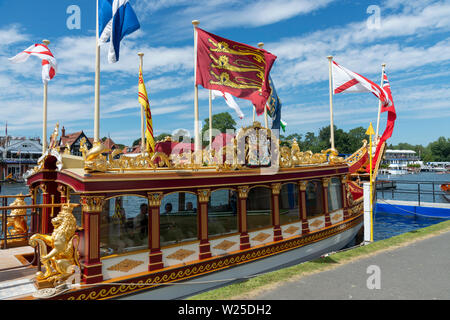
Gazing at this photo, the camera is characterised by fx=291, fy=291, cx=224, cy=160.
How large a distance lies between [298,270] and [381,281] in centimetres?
184

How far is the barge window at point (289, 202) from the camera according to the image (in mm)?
10086

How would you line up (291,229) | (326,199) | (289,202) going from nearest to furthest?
1. (291,229)
2. (289,202)
3. (326,199)

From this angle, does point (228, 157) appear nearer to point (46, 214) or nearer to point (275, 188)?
point (275, 188)

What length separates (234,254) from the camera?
7957 mm

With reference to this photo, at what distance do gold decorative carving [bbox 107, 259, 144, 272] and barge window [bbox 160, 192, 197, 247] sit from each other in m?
0.81

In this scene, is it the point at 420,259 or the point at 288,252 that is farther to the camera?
the point at 288,252

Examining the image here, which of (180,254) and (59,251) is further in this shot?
(180,254)

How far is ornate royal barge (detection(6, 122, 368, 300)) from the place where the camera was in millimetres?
5766

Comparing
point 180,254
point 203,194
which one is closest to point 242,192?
point 203,194

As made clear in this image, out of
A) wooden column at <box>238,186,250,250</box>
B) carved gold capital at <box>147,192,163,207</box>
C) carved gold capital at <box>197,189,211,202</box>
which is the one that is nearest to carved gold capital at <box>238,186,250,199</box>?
wooden column at <box>238,186,250,250</box>

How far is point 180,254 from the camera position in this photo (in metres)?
6.99
